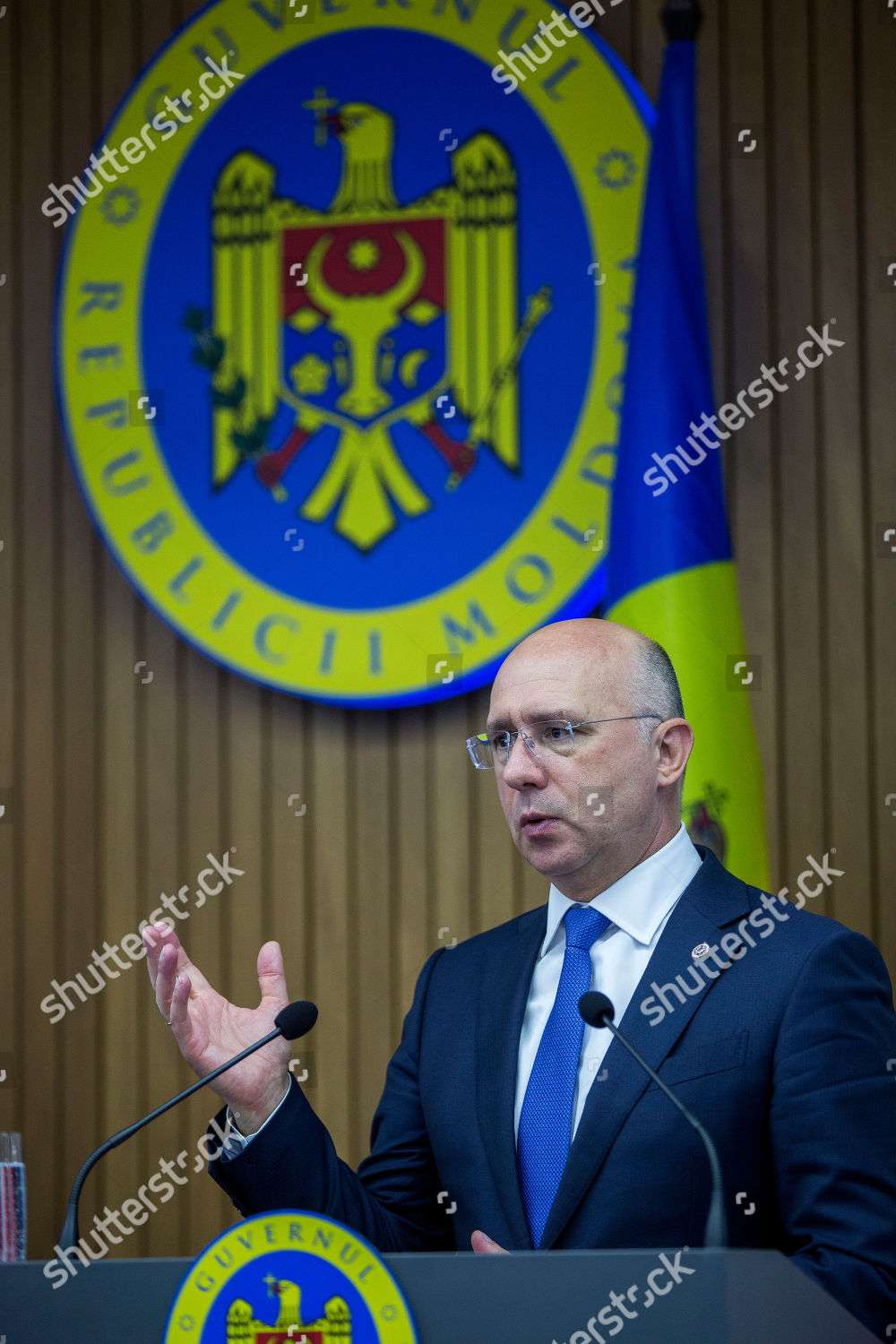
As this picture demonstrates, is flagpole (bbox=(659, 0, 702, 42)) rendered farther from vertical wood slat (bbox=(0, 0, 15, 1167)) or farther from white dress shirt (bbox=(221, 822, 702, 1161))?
white dress shirt (bbox=(221, 822, 702, 1161))

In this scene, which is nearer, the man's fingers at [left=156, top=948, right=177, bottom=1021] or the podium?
the podium

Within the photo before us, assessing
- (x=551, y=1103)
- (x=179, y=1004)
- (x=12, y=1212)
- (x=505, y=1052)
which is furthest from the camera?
(x=12, y=1212)

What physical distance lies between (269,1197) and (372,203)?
231 centimetres

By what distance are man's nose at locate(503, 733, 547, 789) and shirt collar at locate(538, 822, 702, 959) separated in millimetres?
179

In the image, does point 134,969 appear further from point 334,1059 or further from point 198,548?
point 198,548

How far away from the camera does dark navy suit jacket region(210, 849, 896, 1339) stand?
5.04 feet

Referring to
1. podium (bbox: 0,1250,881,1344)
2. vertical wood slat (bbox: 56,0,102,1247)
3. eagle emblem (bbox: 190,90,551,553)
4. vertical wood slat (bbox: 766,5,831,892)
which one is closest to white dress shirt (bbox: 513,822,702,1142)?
podium (bbox: 0,1250,881,1344)

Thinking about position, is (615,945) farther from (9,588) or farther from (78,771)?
(9,588)

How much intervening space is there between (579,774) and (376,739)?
4.23ft

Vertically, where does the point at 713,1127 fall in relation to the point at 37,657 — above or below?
below

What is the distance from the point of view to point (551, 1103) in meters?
1.73

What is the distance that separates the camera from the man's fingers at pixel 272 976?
5.74ft

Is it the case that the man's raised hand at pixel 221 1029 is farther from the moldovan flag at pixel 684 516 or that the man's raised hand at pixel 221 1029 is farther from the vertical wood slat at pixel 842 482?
the vertical wood slat at pixel 842 482

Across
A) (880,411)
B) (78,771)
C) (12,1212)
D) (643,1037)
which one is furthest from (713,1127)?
(78,771)
